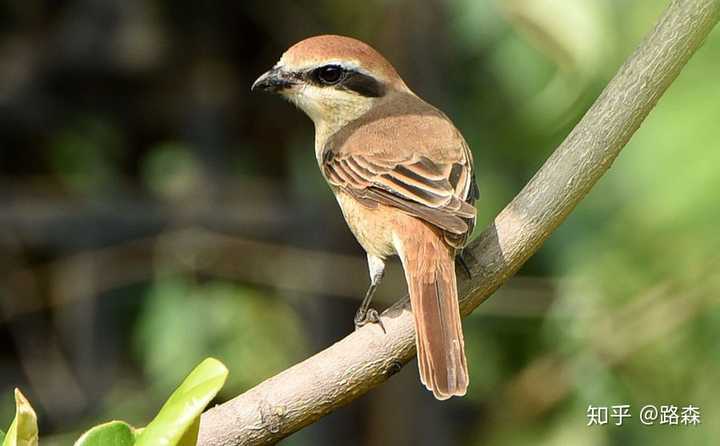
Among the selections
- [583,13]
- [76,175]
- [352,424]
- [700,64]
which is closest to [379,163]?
[583,13]

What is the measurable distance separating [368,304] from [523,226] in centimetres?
66

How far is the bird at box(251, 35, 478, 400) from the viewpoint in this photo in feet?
8.54

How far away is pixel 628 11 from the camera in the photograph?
3.65 metres

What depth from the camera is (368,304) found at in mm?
2930

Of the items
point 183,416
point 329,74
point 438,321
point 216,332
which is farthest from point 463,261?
point 216,332

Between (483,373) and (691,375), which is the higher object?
(483,373)

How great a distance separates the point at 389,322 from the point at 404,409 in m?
2.51

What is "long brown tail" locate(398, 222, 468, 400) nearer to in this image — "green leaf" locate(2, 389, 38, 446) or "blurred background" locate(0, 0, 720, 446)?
"green leaf" locate(2, 389, 38, 446)

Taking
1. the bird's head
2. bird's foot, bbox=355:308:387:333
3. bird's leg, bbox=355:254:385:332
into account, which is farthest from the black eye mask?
bird's foot, bbox=355:308:387:333

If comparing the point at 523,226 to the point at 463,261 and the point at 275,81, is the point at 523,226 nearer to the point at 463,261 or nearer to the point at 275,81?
the point at 463,261

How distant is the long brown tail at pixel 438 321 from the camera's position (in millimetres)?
2527

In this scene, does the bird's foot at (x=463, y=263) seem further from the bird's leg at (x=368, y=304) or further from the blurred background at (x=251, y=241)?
the blurred background at (x=251, y=241)

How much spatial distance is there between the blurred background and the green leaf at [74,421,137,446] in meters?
2.48

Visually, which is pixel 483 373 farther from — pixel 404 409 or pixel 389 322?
pixel 389 322
